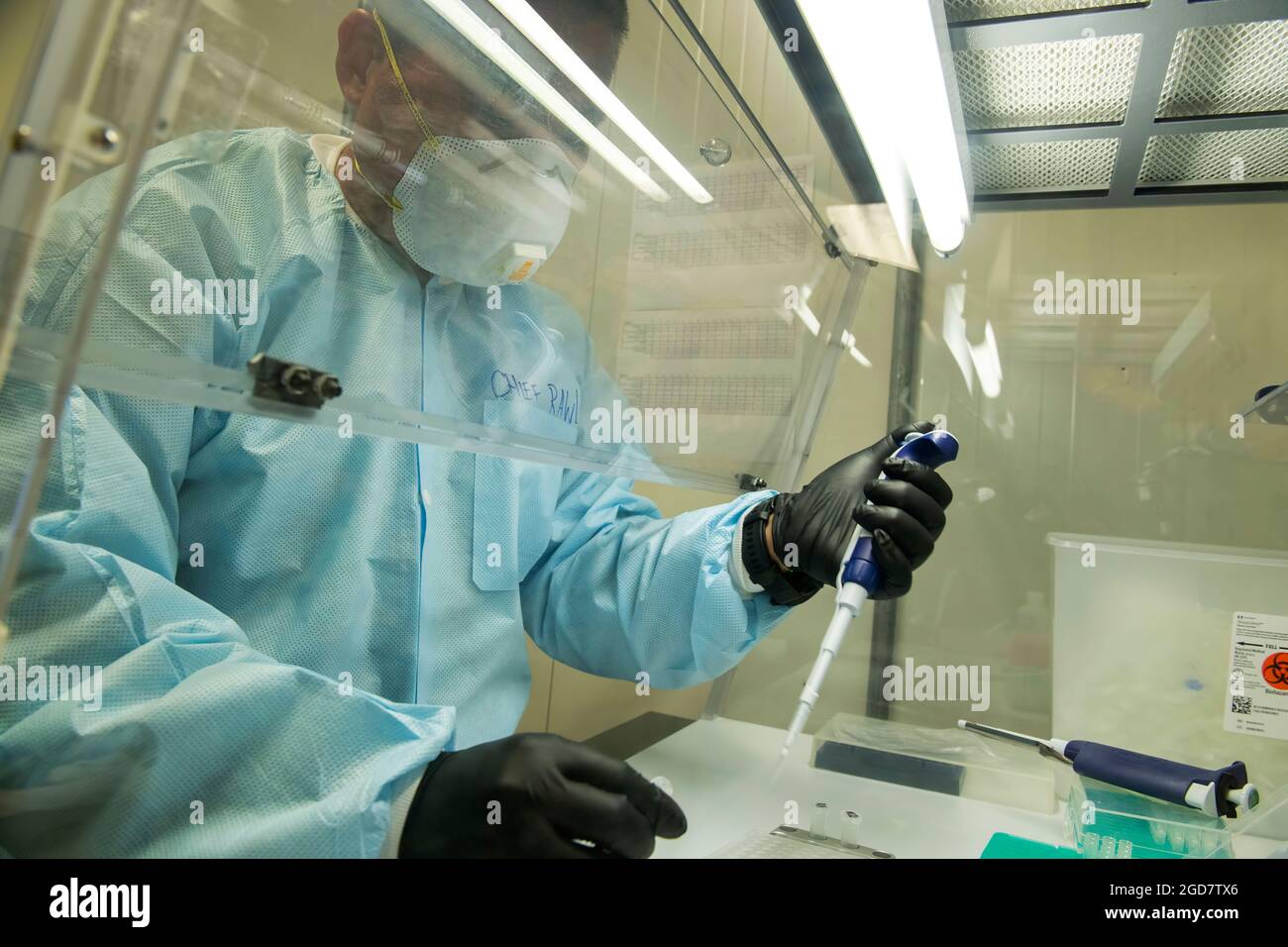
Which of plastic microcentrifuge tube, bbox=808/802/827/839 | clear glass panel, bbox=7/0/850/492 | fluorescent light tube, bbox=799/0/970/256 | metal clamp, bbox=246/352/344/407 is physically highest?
fluorescent light tube, bbox=799/0/970/256

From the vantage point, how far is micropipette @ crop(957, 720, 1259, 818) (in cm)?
Answer: 88

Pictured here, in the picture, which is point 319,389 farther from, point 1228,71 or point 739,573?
point 1228,71

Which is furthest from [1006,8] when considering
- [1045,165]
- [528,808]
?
[528,808]

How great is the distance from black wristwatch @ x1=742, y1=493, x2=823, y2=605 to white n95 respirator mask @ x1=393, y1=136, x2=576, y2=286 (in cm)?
47

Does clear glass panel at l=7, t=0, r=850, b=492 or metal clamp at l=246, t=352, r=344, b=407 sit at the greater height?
clear glass panel at l=7, t=0, r=850, b=492

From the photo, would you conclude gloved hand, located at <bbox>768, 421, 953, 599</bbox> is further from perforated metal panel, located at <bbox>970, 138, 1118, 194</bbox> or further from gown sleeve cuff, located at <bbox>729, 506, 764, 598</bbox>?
perforated metal panel, located at <bbox>970, 138, 1118, 194</bbox>

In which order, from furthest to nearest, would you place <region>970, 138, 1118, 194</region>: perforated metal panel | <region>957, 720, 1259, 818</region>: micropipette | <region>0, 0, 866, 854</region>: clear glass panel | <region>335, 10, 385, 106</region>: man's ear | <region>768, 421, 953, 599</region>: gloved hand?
<region>970, 138, 1118, 194</region>: perforated metal panel < <region>957, 720, 1259, 818</region>: micropipette < <region>768, 421, 953, 599</region>: gloved hand < <region>335, 10, 385, 106</region>: man's ear < <region>0, 0, 866, 854</region>: clear glass panel

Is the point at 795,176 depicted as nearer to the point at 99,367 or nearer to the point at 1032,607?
the point at 1032,607

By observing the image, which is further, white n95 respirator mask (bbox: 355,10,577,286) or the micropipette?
the micropipette

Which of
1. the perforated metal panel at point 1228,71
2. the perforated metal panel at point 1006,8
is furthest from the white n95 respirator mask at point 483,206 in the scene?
the perforated metal panel at point 1228,71

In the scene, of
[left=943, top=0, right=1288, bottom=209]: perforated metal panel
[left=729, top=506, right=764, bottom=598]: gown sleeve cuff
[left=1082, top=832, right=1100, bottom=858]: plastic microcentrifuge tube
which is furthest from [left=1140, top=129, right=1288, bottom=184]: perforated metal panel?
[left=1082, top=832, right=1100, bottom=858]: plastic microcentrifuge tube

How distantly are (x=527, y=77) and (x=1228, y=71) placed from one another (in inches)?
35.3
